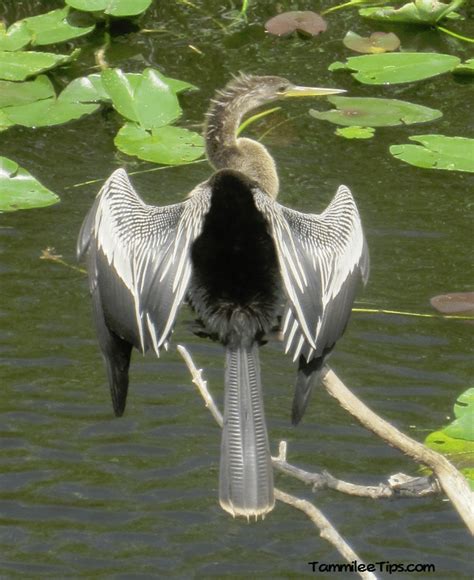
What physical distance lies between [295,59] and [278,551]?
4.12 m

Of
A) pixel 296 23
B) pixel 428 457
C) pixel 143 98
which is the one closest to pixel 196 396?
pixel 143 98

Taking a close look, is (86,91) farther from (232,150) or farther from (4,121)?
(232,150)

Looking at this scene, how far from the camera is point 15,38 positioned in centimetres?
778

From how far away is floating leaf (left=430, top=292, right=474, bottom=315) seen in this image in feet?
19.8

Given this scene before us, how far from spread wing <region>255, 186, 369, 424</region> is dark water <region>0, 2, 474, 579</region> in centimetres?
72

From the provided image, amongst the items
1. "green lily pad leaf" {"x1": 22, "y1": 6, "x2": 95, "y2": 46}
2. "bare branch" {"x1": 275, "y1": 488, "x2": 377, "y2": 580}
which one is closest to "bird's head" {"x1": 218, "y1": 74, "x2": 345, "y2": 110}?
"bare branch" {"x1": 275, "y1": 488, "x2": 377, "y2": 580}

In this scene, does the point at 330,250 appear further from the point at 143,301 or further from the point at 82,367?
the point at 82,367

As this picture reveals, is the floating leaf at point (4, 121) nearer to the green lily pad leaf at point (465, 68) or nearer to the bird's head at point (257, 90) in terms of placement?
the bird's head at point (257, 90)

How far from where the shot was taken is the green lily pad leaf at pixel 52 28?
7.90 metres

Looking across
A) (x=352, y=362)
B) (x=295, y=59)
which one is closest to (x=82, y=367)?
(x=352, y=362)

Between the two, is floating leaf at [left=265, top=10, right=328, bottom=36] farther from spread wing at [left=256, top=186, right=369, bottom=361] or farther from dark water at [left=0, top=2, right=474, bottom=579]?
spread wing at [left=256, top=186, right=369, bottom=361]

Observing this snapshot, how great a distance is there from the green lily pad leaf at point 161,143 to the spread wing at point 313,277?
2400mm

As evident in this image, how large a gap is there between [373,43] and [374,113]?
3.23 feet

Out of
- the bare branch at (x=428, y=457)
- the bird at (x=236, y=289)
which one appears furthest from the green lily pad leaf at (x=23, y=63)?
the bare branch at (x=428, y=457)
